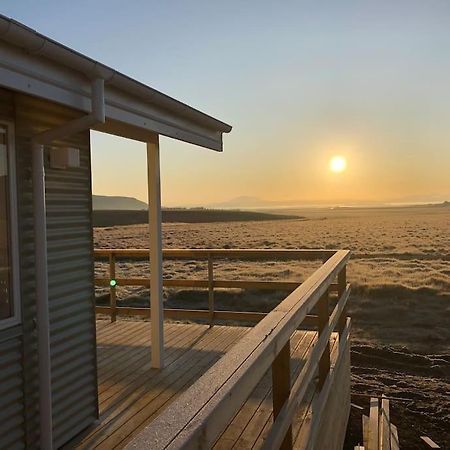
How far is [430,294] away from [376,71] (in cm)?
656

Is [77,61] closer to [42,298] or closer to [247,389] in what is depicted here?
[42,298]

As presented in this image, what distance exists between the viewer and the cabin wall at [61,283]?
3.13 metres

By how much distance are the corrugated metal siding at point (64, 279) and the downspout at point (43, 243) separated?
7 centimetres

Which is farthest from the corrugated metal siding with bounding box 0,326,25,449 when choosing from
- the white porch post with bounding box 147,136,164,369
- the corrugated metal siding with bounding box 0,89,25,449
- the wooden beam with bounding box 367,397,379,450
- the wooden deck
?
the wooden beam with bounding box 367,397,379,450

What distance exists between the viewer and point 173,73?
368 inches

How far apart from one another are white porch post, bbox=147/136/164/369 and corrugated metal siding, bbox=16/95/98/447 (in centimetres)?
108

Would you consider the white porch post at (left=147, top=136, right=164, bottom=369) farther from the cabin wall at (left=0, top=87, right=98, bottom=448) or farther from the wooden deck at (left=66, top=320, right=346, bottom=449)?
the cabin wall at (left=0, top=87, right=98, bottom=448)

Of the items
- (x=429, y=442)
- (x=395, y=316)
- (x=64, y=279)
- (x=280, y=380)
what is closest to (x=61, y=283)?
(x=64, y=279)

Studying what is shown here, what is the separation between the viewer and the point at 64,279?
11.6 ft

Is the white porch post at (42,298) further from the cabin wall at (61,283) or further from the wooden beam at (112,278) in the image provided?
the wooden beam at (112,278)

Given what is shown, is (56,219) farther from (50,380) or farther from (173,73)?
(173,73)

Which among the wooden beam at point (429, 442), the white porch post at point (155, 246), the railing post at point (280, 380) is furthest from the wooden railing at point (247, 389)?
the wooden beam at point (429, 442)

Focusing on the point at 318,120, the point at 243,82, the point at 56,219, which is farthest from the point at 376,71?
the point at 56,219

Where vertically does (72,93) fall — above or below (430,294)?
above
